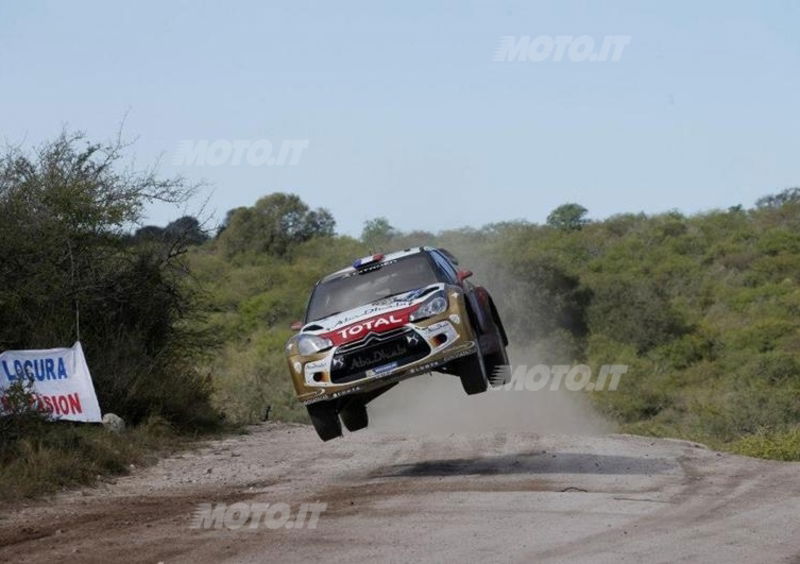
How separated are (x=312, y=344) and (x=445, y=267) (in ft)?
7.46

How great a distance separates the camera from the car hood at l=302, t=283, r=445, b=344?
41.5 ft

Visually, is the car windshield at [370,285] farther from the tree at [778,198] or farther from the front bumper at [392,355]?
the tree at [778,198]

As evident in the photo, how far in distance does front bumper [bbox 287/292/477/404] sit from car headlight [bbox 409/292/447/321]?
0.21 feet

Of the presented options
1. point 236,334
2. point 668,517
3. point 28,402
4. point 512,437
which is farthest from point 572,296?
point 668,517

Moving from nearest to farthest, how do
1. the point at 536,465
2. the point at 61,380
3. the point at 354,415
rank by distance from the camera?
the point at 536,465, the point at 354,415, the point at 61,380

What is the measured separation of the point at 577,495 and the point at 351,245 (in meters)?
47.8

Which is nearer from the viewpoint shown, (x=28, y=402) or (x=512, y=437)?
(x=28, y=402)

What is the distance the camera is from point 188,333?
850 inches

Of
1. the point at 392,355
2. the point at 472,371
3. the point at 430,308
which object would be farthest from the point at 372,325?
the point at 472,371

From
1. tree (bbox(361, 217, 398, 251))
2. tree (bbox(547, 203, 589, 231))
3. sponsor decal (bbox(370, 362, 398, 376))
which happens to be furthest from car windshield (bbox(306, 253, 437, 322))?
tree (bbox(547, 203, 589, 231))

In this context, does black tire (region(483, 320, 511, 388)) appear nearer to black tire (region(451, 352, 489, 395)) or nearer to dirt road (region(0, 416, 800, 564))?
dirt road (region(0, 416, 800, 564))

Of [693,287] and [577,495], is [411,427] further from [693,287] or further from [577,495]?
[693,287]

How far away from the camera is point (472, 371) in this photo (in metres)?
12.9

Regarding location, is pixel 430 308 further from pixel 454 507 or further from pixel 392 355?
pixel 454 507
